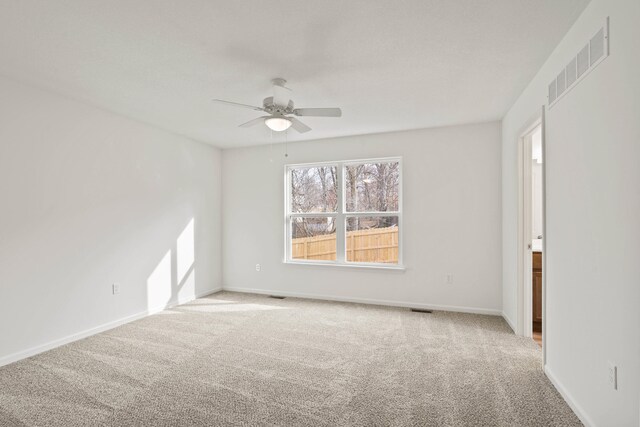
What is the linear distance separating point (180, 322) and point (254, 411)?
220 cm

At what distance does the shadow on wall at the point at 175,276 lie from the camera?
173 inches

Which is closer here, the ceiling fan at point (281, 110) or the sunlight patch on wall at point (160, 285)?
the ceiling fan at point (281, 110)

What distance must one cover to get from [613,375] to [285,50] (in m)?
2.75

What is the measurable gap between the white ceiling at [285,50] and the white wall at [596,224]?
1.50 ft

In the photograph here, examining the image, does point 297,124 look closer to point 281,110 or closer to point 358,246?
point 281,110

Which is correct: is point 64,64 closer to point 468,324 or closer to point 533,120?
point 533,120

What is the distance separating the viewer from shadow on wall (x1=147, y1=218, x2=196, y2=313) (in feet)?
14.4

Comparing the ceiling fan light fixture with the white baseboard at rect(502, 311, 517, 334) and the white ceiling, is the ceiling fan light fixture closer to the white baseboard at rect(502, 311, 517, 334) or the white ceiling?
the white ceiling

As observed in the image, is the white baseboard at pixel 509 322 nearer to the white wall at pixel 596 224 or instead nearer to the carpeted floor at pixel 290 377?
the carpeted floor at pixel 290 377

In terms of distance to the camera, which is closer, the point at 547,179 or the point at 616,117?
the point at 616,117

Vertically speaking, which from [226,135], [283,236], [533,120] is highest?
[226,135]

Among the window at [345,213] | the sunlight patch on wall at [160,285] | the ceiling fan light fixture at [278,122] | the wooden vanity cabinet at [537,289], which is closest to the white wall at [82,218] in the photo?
the sunlight patch on wall at [160,285]

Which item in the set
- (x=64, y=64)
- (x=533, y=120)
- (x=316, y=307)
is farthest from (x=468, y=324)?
(x=64, y=64)

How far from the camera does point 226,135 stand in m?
4.84
